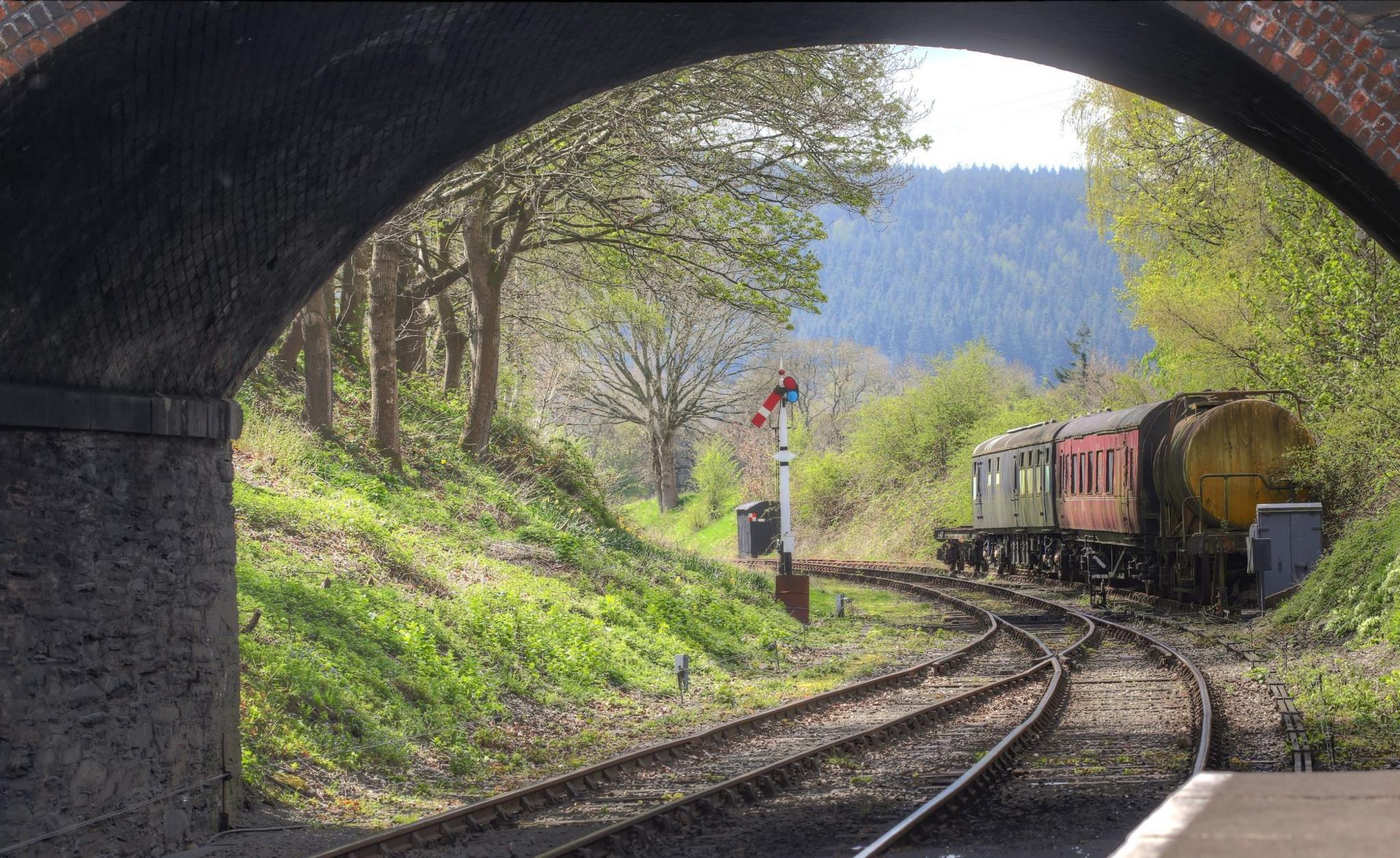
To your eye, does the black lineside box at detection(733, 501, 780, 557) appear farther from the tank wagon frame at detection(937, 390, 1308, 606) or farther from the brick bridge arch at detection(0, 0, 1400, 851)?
the brick bridge arch at detection(0, 0, 1400, 851)

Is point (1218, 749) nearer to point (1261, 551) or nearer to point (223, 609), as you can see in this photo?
point (223, 609)

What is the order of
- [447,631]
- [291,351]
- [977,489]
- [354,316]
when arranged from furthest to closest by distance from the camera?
[977,489] < [354,316] < [291,351] < [447,631]

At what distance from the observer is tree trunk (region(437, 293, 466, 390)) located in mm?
26094

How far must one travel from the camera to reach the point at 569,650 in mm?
14148

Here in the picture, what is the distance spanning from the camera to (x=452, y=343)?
89.4ft

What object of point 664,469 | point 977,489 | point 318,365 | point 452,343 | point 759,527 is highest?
point 452,343

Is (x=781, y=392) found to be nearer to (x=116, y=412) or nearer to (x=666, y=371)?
(x=116, y=412)

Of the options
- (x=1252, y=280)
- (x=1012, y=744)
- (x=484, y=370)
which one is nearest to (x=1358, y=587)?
(x=1012, y=744)

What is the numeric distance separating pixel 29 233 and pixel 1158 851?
225 inches

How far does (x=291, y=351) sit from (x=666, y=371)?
26273 mm

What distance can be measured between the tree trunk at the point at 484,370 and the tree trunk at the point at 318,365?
2719 mm

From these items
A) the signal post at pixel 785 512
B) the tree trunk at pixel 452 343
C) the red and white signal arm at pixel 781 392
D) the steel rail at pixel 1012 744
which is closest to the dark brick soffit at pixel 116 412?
the steel rail at pixel 1012 744

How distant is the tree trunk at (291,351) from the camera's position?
2198 centimetres

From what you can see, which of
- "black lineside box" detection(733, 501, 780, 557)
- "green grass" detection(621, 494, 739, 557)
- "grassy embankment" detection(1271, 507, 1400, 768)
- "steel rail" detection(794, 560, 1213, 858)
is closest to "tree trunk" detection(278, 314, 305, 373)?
"steel rail" detection(794, 560, 1213, 858)
